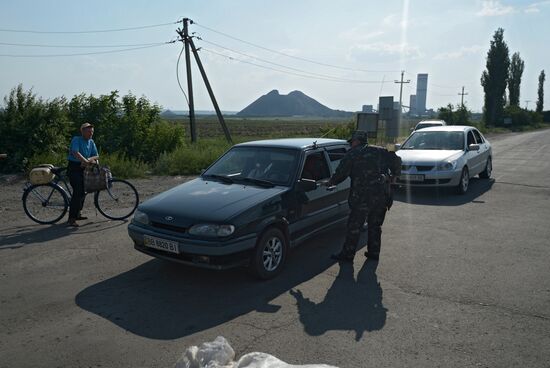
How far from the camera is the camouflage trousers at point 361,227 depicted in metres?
5.79

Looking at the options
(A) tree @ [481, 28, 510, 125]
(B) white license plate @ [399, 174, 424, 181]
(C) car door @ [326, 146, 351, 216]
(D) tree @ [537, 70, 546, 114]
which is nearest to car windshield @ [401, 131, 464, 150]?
(B) white license plate @ [399, 174, 424, 181]

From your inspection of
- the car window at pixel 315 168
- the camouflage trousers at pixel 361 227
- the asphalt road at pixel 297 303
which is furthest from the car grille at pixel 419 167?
the camouflage trousers at pixel 361 227

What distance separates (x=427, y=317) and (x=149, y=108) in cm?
1436

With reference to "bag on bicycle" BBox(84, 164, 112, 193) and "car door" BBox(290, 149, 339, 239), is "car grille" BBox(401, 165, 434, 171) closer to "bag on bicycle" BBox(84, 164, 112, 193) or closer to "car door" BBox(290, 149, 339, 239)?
"car door" BBox(290, 149, 339, 239)

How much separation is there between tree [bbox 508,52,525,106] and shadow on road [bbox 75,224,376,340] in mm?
73195

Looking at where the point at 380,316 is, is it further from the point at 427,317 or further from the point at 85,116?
the point at 85,116

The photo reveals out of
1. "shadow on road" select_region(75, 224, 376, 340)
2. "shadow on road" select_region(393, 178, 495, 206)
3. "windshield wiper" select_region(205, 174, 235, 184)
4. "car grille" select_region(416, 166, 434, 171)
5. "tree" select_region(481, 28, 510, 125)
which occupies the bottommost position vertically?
"shadow on road" select_region(75, 224, 376, 340)

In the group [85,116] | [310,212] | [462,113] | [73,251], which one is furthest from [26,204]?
[462,113]

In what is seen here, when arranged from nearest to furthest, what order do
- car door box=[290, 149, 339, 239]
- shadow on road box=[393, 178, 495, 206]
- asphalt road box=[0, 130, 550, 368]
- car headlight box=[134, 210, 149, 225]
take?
asphalt road box=[0, 130, 550, 368], car headlight box=[134, 210, 149, 225], car door box=[290, 149, 339, 239], shadow on road box=[393, 178, 495, 206]

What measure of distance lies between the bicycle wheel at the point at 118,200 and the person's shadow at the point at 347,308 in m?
4.39

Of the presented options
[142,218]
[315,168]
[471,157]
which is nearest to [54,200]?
[142,218]

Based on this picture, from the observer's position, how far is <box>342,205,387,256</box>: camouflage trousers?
5785mm

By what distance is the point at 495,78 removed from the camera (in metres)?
56.1

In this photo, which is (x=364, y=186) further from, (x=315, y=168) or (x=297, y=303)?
(x=297, y=303)
